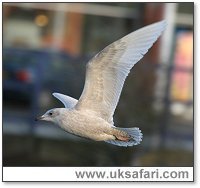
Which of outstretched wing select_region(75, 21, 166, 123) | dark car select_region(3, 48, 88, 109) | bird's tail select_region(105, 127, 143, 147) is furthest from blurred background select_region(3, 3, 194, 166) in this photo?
bird's tail select_region(105, 127, 143, 147)

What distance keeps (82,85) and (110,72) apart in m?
1.78

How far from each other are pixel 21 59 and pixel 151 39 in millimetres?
2795

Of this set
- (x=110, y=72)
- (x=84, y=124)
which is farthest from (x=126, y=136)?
(x=110, y=72)

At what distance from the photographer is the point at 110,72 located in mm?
2084

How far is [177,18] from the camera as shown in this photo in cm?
485

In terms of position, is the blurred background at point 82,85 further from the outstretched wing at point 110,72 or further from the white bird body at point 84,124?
the white bird body at point 84,124

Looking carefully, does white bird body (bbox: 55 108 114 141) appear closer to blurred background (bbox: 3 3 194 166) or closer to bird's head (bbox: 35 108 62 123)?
bird's head (bbox: 35 108 62 123)

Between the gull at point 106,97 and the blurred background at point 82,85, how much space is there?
165 cm

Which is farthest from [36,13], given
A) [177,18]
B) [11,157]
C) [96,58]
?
[96,58]

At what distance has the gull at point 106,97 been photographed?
1.88 meters

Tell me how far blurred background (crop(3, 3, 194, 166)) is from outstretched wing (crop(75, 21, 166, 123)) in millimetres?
1646

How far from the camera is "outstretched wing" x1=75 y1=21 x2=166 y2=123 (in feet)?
6.49

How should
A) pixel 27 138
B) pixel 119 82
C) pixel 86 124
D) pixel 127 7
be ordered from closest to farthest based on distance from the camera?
pixel 86 124 < pixel 119 82 < pixel 27 138 < pixel 127 7

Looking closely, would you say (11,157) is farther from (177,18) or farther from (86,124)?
(86,124)
